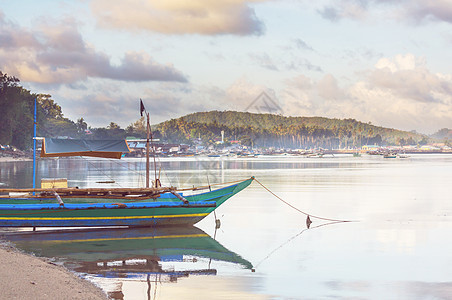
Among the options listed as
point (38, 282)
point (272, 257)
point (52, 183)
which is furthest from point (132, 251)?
point (38, 282)

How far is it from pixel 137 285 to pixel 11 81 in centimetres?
8429

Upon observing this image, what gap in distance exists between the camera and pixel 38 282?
12320 mm

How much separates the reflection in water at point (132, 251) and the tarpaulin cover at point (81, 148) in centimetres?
364

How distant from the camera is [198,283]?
15336mm

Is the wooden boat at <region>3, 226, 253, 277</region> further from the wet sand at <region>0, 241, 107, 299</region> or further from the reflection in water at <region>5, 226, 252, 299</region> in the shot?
the wet sand at <region>0, 241, 107, 299</region>

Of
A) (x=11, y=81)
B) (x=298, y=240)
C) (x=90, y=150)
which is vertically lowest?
(x=298, y=240)

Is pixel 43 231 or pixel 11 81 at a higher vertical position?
pixel 11 81

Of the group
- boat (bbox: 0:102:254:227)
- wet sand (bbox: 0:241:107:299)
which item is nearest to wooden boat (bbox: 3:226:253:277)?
boat (bbox: 0:102:254:227)

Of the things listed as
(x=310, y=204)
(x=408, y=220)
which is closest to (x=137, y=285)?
(x=408, y=220)

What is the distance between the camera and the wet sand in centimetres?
1114

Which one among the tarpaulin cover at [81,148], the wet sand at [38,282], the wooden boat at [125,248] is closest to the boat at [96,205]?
the tarpaulin cover at [81,148]

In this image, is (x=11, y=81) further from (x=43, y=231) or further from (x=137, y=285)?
(x=137, y=285)

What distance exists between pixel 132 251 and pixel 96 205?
418cm

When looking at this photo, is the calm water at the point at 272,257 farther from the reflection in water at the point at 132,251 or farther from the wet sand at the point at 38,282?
the wet sand at the point at 38,282
